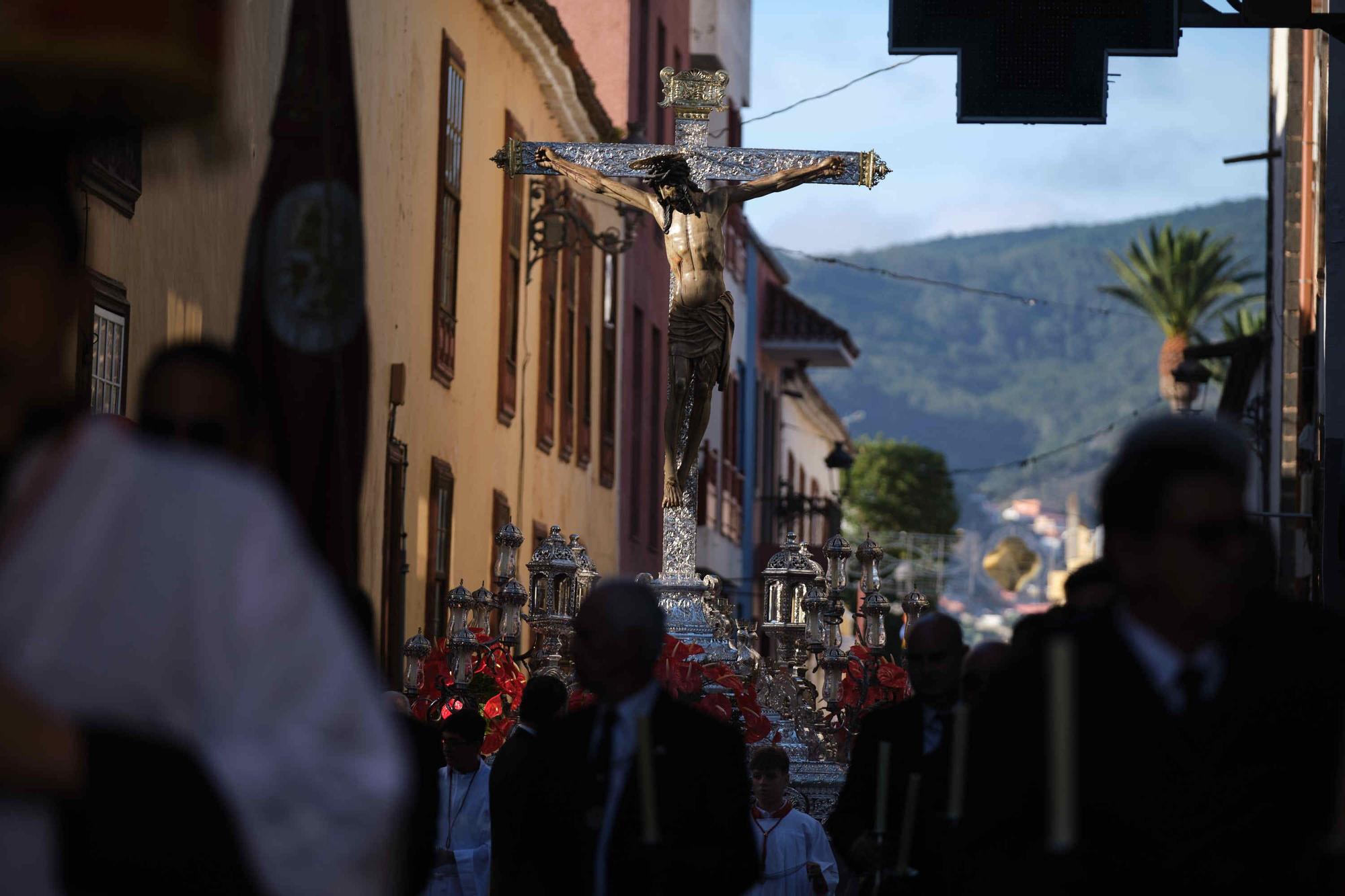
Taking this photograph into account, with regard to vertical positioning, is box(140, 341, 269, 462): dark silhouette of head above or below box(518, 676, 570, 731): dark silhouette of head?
above

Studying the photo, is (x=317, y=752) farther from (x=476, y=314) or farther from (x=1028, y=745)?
(x=476, y=314)

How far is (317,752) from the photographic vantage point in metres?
2.64

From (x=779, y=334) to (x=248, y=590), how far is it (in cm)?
4209

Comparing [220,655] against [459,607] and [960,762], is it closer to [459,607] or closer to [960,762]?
[960,762]

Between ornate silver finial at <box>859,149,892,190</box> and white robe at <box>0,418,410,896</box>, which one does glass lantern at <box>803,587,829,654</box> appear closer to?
ornate silver finial at <box>859,149,892,190</box>

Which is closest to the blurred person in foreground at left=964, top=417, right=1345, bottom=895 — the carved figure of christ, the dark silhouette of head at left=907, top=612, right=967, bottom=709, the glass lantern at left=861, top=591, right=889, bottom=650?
the dark silhouette of head at left=907, top=612, right=967, bottom=709

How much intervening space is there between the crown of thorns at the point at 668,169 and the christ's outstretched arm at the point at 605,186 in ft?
0.39

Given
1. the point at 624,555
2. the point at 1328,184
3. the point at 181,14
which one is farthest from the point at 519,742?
the point at 624,555

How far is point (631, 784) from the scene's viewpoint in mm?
5414

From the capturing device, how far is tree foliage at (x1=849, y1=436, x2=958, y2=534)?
90.1 m

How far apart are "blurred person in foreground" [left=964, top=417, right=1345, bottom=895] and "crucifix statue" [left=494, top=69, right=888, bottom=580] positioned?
9.18 meters

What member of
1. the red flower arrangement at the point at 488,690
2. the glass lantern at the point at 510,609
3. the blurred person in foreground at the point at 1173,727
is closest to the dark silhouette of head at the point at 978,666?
the blurred person in foreground at the point at 1173,727

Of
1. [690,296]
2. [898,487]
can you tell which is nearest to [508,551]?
[690,296]

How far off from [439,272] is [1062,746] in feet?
53.5
